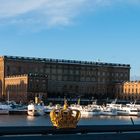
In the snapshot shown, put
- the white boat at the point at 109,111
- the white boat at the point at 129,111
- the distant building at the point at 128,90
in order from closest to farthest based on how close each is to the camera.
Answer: the white boat at the point at 109,111, the white boat at the point at 129,111, the distant building at the point at 128,90

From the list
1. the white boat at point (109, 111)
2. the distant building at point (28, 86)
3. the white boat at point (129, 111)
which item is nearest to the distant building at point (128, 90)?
the distant building at point (28, 86)

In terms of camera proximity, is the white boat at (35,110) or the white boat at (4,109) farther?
the white boat at (4,109)

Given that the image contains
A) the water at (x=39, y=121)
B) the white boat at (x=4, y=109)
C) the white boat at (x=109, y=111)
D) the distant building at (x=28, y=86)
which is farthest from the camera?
the distant building at (x=28, y=86)

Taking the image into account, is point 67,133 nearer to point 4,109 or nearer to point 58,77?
point 4,109

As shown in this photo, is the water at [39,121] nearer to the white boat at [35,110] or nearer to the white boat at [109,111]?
the white boat at [35,110]

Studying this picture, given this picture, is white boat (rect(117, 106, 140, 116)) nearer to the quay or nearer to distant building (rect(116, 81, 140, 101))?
distant building (rect(116, 81, 140, 101))

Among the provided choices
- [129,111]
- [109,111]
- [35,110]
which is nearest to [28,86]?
[109,111]

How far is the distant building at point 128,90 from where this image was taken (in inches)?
6004

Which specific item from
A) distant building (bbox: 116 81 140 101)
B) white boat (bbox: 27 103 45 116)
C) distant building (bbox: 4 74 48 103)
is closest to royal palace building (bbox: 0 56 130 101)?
distant building (bbox: 4 74 48 103)

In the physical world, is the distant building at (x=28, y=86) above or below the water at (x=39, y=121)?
above

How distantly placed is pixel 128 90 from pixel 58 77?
75.7 feet

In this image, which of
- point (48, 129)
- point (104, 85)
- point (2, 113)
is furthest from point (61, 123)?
point (104, 85)

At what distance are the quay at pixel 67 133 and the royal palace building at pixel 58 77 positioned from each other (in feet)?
385

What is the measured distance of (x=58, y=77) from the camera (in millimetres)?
153000
